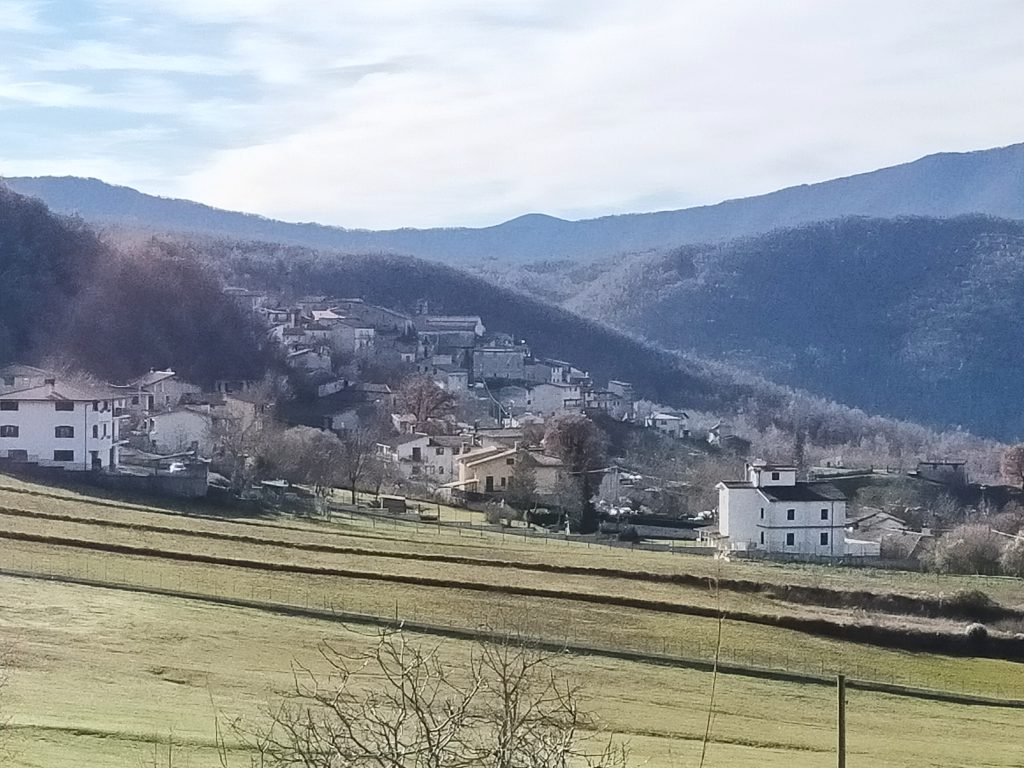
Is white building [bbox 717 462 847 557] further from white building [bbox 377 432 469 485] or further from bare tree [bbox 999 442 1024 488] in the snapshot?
bare tree [bbox 999 442 1024 488]

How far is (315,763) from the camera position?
29.0ft

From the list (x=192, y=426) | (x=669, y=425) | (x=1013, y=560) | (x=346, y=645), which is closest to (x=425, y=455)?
(x=192, y=426)

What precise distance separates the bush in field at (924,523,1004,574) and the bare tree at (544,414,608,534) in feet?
59.8

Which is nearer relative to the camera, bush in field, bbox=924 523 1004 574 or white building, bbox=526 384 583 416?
bush in field, bbox=924 523 1004 574

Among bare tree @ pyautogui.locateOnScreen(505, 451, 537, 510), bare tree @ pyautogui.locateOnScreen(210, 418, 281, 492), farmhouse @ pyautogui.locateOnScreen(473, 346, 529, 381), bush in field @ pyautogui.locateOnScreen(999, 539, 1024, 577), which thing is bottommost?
bush in field @ pyautogui.locateOnScreen(999, 539, 1024, 577)

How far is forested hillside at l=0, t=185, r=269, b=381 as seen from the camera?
109887mm

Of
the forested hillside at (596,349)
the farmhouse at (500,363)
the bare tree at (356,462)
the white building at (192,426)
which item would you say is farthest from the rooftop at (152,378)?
the forested hillside at (596,349)

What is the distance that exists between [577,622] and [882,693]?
29.4 feet

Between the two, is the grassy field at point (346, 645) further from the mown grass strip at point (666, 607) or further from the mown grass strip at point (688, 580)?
the mown grass strip at point (666, 607)

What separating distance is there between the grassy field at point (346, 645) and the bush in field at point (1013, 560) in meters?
13.0

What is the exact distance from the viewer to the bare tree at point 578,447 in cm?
7869

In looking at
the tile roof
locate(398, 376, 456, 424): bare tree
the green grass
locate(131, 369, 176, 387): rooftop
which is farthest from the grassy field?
locate(398, 376, 456, 424): bare tree

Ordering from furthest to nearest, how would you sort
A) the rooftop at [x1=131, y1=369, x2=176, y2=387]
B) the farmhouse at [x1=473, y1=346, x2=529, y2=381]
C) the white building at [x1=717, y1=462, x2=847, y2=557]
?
the farmhouse at [x1=473, y1=346, x2=529, y2=381] → the rooftop at [x1=131, y1=369, x2=176, y2=387] → the white building at [x1=717, y1=462, x2=847, y2=557]

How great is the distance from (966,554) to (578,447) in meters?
27.8
